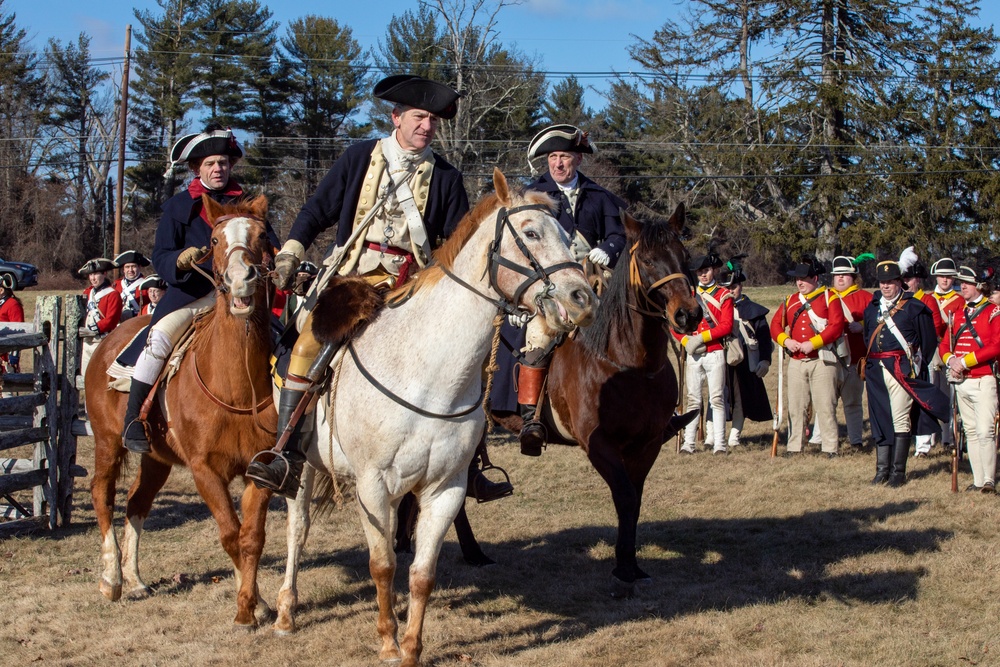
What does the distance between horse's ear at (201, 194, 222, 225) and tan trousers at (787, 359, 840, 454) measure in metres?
10.0

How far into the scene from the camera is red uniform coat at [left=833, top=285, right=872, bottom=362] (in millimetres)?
13875

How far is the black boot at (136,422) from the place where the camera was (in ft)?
21.6

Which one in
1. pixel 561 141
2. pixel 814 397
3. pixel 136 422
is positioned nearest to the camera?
pixel 136 422

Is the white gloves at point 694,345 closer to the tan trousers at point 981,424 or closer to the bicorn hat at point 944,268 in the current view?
the tan trousers at point 981,424

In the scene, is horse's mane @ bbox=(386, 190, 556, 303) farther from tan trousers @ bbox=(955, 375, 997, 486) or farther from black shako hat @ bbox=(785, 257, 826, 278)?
black shako hat @ bbox=(785, 257, 826, 278)

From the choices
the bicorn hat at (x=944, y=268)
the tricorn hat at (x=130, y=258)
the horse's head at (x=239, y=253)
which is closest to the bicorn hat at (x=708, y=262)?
the bicorn hat at (x=944, y=268)

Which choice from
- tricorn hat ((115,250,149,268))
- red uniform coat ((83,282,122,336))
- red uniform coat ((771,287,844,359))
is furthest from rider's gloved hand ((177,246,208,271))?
red uniform coat ((771,287,844,359))

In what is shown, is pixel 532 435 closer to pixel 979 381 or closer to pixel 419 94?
pixel 419 94

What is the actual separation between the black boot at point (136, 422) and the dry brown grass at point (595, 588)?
3.95 feet

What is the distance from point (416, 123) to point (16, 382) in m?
6.61

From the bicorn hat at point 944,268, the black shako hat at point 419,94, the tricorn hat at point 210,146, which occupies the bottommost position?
the bicorn hat at point 944,268

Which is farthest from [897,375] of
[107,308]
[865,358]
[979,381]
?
[107,308]

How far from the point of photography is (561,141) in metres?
7.79

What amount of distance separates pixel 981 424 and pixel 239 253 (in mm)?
8647
